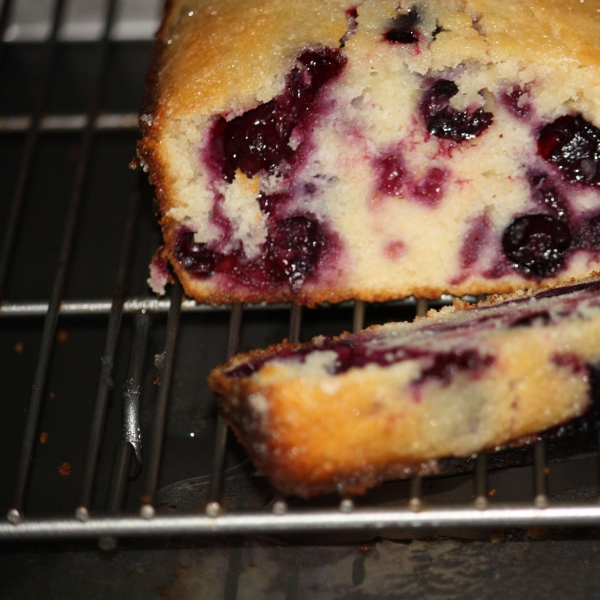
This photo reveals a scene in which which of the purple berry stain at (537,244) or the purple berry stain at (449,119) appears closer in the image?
the purple berry stain at (449,119)

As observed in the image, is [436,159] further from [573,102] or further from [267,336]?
[267,336]

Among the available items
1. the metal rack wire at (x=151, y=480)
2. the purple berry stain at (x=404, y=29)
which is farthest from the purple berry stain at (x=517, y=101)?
the metal rack wire at (x=151, y=480)

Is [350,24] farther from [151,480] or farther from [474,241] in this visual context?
[151,480]

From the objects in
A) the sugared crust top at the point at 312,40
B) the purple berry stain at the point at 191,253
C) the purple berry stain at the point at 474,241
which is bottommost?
the purple berry stain at the point at 191,253

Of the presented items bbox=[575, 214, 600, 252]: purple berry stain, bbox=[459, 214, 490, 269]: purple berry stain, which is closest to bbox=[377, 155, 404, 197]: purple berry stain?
bbox=[459, 214, 490, 269]: purple berry stain

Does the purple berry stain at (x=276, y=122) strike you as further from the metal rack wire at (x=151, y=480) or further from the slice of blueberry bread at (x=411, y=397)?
the slice of blueberry bread at (x=411, y=397)

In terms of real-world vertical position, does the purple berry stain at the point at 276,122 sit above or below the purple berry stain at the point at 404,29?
below

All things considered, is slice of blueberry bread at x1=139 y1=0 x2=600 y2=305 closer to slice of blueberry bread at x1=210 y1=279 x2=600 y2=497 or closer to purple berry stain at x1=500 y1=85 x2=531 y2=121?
purple berry stain at x1=500 y1=85 x2=531 y2=121
